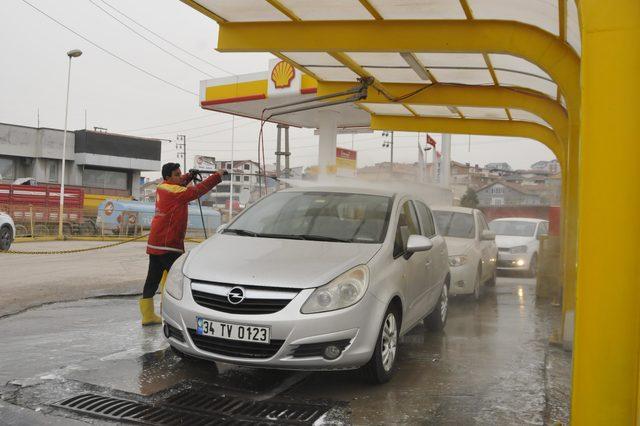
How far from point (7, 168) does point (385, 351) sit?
44.3 meters

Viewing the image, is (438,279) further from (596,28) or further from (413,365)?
(596,28)

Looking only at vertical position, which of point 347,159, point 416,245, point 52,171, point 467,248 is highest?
point 347,159

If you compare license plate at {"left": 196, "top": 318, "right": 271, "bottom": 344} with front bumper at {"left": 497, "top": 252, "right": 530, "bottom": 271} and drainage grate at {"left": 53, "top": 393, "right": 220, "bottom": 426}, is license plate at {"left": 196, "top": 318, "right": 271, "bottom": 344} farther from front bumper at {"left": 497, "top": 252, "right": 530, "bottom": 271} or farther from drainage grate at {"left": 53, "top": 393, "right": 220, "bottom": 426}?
front bumper at {"left": 497, "top": 252, "right": 530, "bottom": 271}

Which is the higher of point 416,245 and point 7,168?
point 7,168

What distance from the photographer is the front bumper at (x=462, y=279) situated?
934 centimetres

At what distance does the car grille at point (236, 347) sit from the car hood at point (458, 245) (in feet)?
18.1

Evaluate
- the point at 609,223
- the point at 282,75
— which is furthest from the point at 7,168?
the point at 609,223

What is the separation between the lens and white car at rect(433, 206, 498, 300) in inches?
369

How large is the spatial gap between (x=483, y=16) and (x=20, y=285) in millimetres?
8408

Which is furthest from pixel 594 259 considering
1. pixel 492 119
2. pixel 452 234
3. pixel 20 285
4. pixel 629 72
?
pixel 492 119

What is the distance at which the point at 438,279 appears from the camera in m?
6.80

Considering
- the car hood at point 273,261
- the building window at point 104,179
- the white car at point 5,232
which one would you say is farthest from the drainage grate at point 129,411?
the building window at point 104,179

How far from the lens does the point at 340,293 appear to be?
4488mm

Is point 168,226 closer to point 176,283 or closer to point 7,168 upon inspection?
point 176,283
